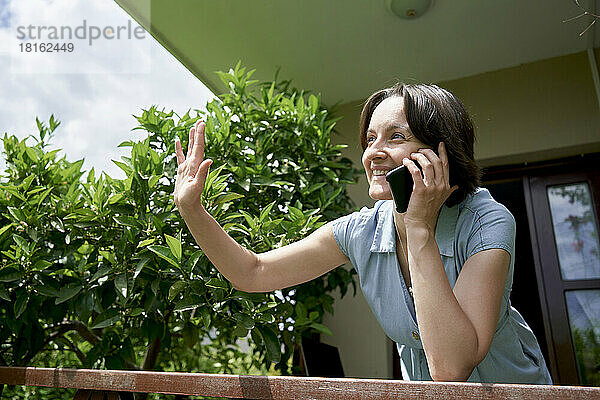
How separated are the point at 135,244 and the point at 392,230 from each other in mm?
916

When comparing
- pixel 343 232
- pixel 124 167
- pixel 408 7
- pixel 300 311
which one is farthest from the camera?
pixel 408 7

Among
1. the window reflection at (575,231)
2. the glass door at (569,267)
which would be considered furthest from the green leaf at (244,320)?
the window reflection at (575,231)

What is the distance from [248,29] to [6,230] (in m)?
1.89

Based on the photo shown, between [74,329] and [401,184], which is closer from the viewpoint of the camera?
[401,184]

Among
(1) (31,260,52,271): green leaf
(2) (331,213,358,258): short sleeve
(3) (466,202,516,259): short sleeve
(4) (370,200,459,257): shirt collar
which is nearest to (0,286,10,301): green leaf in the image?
(1) (31,260,52,271): green leaf

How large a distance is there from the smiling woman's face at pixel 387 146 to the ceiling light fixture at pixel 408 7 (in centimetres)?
178

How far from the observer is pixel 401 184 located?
1046mm

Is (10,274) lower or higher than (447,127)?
lower

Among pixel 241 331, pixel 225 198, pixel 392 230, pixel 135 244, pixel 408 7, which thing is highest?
pixel 408 7

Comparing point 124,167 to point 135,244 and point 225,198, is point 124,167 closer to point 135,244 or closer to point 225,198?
point 135,244

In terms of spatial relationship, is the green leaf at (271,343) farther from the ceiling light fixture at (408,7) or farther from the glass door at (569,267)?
the glass door at (569,267)

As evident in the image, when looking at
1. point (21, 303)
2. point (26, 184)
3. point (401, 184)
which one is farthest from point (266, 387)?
point (26, 184)

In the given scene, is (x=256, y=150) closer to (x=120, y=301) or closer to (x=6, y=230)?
(x=120, y=301)

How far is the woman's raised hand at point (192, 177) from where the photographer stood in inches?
43.9
